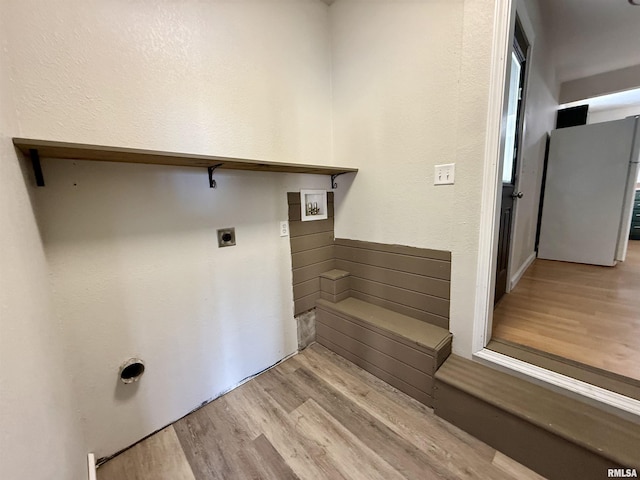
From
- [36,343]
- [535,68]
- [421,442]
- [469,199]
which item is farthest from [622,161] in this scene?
[36,343]

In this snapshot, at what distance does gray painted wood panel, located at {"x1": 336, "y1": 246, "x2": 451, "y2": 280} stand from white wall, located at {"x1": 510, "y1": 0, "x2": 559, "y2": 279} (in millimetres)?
1378

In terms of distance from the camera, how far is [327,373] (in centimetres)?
178

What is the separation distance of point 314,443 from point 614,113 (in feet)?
26.7

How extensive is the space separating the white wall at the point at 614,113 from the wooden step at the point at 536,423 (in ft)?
21.5

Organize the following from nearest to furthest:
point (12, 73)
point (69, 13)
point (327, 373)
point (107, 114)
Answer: point (12, 73) → point (69, 13) → point (107, 114) → point (327, 373)

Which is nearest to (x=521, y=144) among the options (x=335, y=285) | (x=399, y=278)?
(x=399, y=278)

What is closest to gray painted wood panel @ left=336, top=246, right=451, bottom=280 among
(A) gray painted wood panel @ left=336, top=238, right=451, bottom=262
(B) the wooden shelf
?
(A) gray painted wood panel @ left=336, top=238, right=451, bottom=262

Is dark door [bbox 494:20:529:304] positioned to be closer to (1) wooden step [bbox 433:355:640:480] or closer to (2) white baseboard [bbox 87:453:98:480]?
(1) wooden step [bbox 433:355:640:480]

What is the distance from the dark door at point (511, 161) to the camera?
203 centimetres

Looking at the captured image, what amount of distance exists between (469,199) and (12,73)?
6.65 feet

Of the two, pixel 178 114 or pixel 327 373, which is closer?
pixel 178 114

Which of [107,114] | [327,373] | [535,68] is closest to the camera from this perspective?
[107,114]

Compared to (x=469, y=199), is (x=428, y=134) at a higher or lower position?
higher

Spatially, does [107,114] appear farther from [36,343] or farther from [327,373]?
[327,373]
